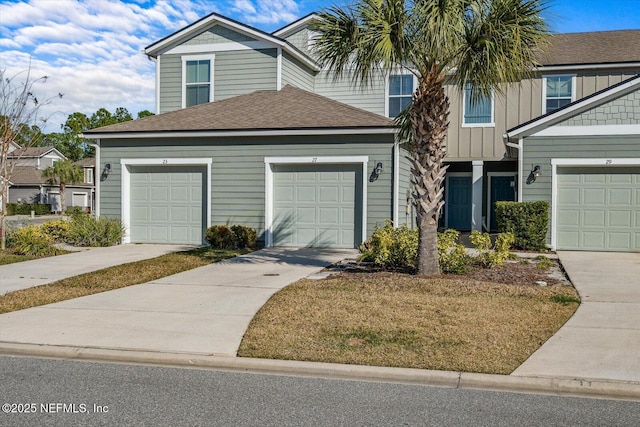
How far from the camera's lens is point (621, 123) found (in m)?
16.4

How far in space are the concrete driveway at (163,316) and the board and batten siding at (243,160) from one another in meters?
4.80

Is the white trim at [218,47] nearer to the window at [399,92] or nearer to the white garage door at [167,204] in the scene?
the window at [399,92]

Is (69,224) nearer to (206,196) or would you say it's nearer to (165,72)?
(206,196)

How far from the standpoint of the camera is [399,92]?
22.2 meters

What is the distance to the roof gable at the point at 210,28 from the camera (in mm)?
A: 20359

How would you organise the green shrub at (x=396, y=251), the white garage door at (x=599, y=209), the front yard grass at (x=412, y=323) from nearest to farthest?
the front yard grass at (x=412, y=323) → the green shrub at (x=396, y=251) → the white garage door at (x=599, y=209)

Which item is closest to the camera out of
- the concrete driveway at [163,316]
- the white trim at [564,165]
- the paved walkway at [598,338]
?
the paved walkway at [598,338]

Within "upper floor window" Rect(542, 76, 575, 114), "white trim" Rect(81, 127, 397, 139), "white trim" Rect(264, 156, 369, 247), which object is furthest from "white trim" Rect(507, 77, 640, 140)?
"upper floor window" Rect(542, 76, 575, 114)

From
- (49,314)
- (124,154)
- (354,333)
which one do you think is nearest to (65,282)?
(49,314)

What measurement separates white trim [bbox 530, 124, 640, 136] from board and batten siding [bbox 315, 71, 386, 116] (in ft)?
21.0

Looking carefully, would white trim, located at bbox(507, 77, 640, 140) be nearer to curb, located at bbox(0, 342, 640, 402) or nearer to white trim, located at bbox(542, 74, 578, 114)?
white trim, located at bbox(542, 74, 578, 114)

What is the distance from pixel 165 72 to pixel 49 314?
14.1m

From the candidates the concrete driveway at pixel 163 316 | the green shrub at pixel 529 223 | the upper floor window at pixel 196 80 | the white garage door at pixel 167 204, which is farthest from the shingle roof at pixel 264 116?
the concrete driveway at pixel 163 316

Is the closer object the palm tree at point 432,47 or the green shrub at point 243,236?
the palm tree at point 432,47
